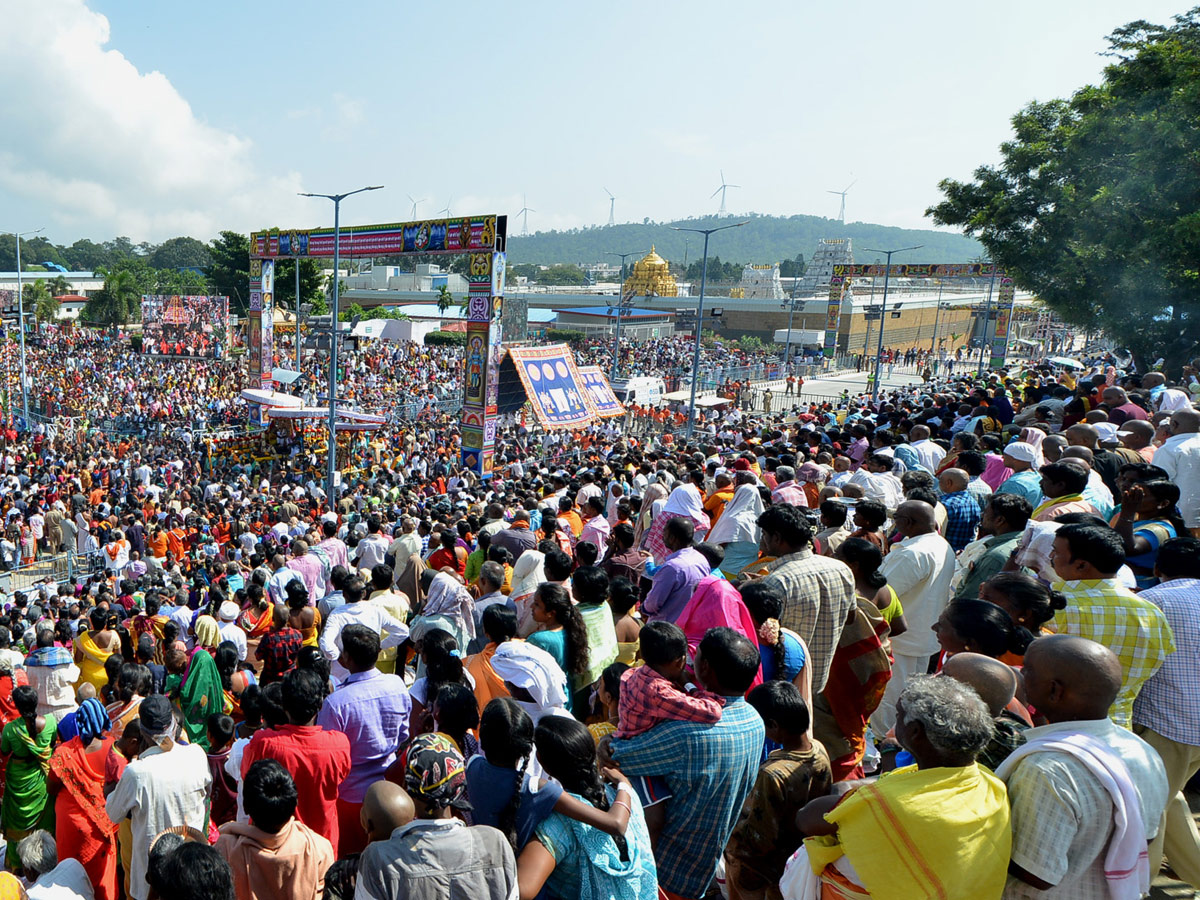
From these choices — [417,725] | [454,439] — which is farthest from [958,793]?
[454,439]

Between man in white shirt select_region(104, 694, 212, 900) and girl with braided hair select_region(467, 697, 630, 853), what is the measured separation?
1922mm

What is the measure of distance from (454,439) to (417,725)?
20.4 m

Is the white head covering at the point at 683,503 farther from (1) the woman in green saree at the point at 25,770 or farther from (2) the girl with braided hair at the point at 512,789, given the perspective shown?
(1) the woman in green saree at the point at 25,770

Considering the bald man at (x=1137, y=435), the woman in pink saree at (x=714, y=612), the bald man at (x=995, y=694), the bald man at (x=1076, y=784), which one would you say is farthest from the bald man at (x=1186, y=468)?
the bald man at (x=1076, y=784)

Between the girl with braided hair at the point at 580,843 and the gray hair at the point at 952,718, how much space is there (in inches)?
40.0

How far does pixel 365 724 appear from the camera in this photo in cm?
407

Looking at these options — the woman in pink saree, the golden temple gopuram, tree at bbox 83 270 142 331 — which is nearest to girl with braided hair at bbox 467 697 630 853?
the woman in pink saree

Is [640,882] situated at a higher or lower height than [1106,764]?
lower

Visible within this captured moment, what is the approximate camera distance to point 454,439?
24375 mm

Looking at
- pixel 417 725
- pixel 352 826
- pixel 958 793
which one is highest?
pixel 958 793

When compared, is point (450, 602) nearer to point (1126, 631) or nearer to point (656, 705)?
point (656, 705)

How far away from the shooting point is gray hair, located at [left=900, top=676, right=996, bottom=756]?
244cm

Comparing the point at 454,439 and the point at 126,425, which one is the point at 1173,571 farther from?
the point at 126,425

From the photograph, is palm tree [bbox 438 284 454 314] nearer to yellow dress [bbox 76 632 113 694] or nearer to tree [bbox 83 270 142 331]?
tree [bbox 83 270 142 331]
